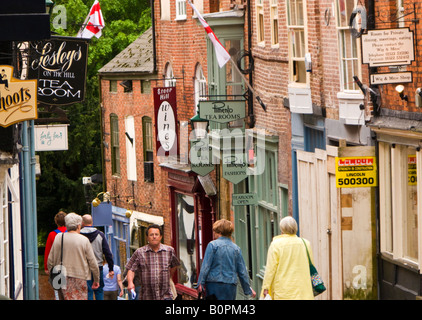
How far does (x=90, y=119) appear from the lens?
4516cm

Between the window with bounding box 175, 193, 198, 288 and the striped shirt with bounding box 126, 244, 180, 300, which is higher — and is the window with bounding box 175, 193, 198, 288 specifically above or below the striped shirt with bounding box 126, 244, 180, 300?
below

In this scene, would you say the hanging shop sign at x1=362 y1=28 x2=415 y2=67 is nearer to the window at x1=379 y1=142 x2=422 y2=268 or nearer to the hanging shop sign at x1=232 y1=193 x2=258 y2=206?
the window at x1=379 y1=142 x2=422 y2=268

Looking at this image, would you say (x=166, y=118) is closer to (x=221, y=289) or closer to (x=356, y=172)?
(x=356, y=172)

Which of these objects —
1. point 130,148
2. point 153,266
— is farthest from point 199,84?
point 153,266

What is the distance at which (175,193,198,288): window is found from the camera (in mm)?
29297

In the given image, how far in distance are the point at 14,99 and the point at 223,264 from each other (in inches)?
138

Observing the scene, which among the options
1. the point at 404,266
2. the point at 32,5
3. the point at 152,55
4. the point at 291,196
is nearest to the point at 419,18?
the point at 404,266

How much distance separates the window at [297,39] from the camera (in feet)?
63.3

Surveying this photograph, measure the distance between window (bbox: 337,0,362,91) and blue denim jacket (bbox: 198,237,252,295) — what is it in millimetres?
4481

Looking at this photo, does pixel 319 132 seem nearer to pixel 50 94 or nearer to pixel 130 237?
pixel 50 94

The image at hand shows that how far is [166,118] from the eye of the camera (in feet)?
87.6

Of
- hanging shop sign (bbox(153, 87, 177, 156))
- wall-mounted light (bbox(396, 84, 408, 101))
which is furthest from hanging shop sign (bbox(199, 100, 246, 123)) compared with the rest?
wall-mounted light (bbox(396, 84, 408, 101))

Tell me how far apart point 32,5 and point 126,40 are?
3208cm

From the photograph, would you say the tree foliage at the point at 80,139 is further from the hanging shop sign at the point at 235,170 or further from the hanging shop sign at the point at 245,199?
the hanging shop sign at the point at 245,199
